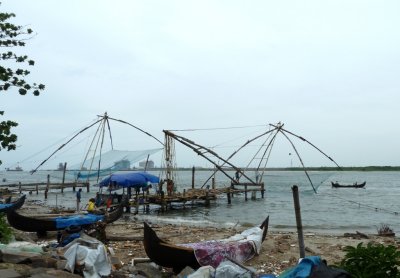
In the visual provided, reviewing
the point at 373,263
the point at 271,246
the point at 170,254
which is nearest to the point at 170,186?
the point at 271,246

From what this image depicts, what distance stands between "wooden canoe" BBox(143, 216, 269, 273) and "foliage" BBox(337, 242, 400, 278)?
3.65m

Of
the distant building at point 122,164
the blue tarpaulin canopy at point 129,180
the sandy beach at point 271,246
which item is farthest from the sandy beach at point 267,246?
the distant building at point 122,164

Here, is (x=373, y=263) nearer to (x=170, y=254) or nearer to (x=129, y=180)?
(x=170, y=254)

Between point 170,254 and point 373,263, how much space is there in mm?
4115

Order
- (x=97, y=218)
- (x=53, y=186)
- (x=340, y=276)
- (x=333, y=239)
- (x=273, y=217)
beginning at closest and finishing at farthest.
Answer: (x=340, y=276) → (x=97, y=218) → (x=333, y=239) → (x=273, y=217) → (x=53, y=186)

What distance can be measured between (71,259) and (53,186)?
1319 inches

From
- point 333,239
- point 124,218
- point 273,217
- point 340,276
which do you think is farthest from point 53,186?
point 340,276

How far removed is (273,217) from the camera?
72.3ft

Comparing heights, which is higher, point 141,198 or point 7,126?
point 7,126

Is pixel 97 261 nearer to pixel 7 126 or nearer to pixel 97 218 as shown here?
pixel 7 126

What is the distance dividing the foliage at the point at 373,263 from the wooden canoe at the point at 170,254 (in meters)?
3.65

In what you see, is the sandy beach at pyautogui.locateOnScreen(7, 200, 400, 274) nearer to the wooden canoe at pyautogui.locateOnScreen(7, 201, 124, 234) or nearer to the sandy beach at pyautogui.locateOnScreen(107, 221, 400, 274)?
the sandy beach at pyautogui.locateOnScreen(107, 221, 400, 274)

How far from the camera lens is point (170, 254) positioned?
7.60 metres

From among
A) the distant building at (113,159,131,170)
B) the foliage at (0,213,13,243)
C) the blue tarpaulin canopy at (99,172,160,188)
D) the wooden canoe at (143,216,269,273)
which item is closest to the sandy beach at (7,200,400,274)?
the wooden canoe at (143,216,269,273)
